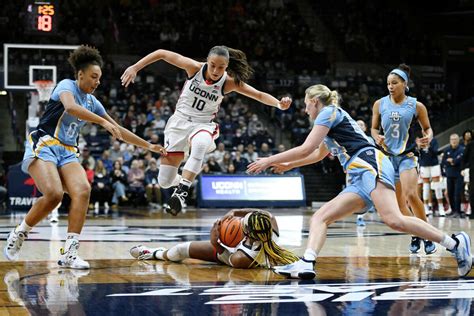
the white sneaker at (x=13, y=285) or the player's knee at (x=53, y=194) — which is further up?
the player's knee at (x=53, y=194)

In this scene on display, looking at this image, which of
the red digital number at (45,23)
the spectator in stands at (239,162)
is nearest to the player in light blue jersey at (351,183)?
the red digital number at (45,23)

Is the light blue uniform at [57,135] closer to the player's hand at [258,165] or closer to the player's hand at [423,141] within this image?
the player's hand at [258,165]

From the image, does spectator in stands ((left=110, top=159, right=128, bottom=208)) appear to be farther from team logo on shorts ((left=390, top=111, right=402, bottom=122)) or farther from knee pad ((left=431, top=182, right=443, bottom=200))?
team logo on shorts ((left=390, top=111, right=402, bottom=122))

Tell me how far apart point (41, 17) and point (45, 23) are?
5.9 inches

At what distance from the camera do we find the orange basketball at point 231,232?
22.3 feet

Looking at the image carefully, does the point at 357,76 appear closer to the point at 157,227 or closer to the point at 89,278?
the point at 157,227

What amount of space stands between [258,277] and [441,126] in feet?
67.4

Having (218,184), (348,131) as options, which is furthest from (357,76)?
(348,131)

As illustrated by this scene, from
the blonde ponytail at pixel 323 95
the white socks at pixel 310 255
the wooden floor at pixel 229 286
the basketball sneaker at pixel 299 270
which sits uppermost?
the blonde ponytail at pixel 323 95

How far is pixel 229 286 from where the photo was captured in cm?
564

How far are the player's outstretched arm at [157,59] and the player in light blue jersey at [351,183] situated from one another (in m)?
1.98

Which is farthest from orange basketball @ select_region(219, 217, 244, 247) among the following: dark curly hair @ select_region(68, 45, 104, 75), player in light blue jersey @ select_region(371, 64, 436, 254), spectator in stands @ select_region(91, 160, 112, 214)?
spectator in stands @ select_region(91, 160, 112, 214)

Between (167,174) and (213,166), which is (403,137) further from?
(213,166)

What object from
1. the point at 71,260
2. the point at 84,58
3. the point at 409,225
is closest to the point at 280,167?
the point at 409,225
